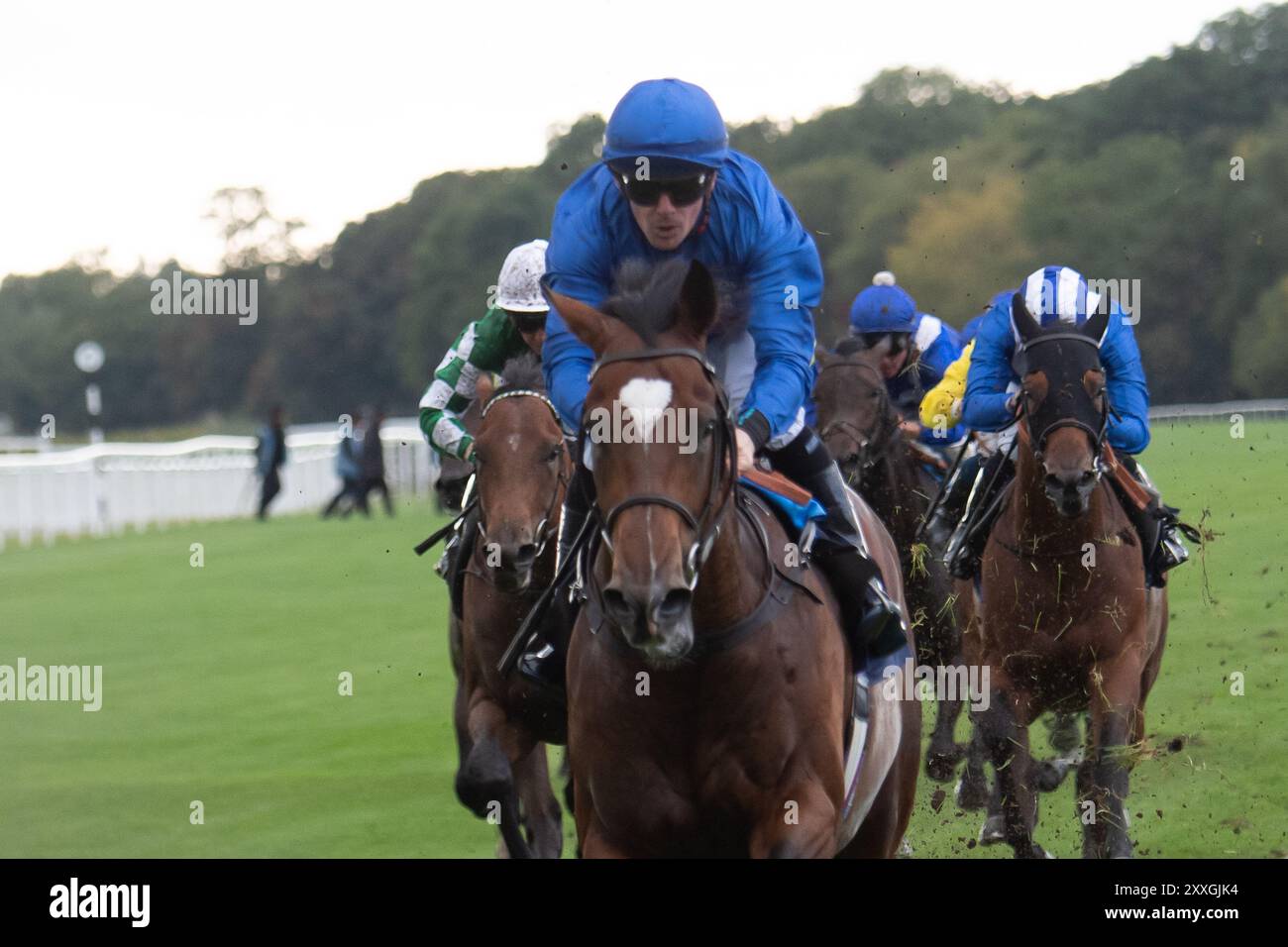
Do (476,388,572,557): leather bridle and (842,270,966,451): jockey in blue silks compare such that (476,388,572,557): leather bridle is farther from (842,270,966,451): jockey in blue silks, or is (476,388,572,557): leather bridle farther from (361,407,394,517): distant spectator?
(361,407,394,517): distant spectator

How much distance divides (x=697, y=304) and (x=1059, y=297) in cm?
334

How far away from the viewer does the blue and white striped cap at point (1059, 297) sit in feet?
23.7

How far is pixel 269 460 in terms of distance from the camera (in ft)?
112

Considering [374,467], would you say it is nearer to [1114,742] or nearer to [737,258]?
[1114,742]

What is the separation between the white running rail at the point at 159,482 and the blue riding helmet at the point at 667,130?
23.7 m

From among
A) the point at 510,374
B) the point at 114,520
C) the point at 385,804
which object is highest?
the point at 510,374

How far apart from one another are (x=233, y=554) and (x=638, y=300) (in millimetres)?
22155

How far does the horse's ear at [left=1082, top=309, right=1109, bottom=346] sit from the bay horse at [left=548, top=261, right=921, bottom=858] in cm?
283

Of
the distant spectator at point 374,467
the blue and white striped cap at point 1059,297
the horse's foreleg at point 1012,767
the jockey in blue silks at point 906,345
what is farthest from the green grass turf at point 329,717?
the distant spectator at point 374,467

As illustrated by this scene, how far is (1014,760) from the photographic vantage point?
6918 millimetres

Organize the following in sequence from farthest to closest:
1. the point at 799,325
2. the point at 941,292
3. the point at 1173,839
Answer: the point at 941,292 < the point at 1173,839 < the point at 799,325

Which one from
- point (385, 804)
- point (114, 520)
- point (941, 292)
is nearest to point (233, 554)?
point (114, 520)

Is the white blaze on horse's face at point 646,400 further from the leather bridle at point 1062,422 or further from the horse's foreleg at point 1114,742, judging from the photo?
the horse's foreleg at point 1114,742

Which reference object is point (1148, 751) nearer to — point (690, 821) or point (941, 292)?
point (690, 821)
